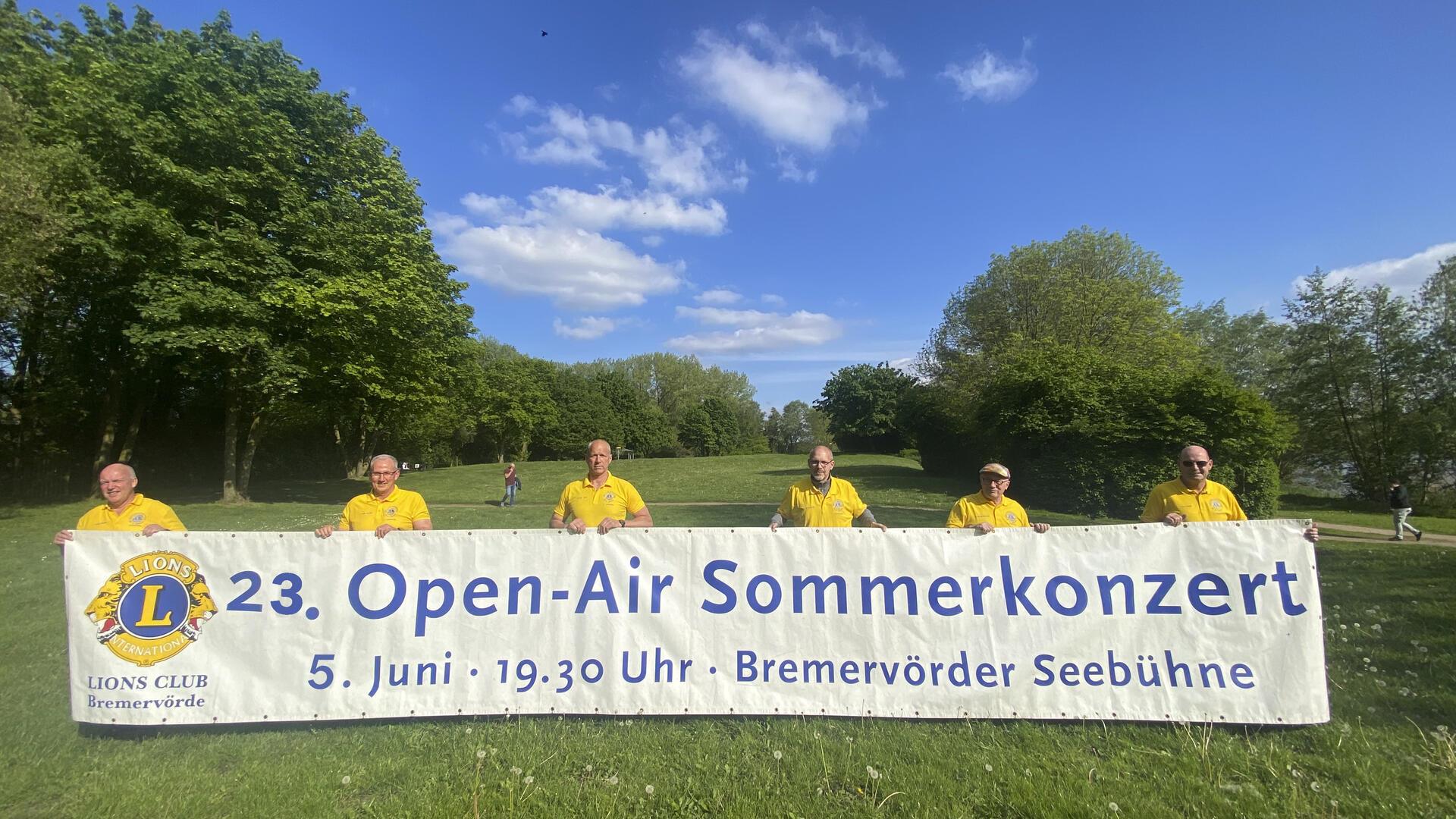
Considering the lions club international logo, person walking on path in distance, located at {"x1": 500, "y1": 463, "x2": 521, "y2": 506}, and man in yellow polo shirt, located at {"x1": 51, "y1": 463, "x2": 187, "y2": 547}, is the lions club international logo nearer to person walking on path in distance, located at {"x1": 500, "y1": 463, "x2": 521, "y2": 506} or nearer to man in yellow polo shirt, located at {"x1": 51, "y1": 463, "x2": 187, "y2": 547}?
→ man in yellow polo shirt, located at {"x1": 51, "y1": 463, "x2": 187, "y2": 547}

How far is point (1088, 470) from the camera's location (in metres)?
19.0

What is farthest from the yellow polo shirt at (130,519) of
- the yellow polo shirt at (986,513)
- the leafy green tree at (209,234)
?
the leafy green tree at (209,234)

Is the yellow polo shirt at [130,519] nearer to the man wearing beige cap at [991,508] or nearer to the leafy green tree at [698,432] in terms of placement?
the man wearing beige cap at [991,508]

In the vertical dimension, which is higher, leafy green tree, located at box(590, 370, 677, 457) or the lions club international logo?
leafy green tree, located at box(590, 370, 677, 457)

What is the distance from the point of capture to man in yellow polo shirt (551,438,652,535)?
4934 mm

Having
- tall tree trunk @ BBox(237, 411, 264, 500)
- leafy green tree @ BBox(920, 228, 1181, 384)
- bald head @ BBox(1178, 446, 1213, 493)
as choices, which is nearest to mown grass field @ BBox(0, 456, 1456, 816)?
bald head @ BBox(1178, 446, 1213, 493)

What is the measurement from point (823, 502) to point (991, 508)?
4.31ft

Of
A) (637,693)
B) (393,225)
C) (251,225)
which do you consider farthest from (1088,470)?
(251,225)

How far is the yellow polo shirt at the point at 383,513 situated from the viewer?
448 cm

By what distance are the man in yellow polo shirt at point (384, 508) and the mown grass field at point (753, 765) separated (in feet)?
4.29

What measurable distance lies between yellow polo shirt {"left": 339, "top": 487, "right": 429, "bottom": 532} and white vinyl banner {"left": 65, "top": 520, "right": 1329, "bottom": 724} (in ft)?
0.83

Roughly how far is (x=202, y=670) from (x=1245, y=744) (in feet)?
21.4

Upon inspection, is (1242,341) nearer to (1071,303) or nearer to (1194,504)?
(1071,303)

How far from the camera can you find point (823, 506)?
500 cm
